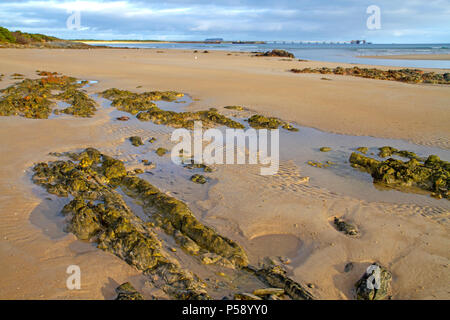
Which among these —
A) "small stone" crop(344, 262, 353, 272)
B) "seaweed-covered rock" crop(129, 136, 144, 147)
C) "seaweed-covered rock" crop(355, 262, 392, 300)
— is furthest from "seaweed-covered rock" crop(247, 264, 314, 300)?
"seaweed-covered rock" crop(129, 136, 144, 147)

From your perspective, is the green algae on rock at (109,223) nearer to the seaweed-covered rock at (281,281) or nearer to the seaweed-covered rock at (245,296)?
the seaweed-covered rock at (245,296)

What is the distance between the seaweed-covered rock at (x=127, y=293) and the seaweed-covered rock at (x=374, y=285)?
7.64 ft

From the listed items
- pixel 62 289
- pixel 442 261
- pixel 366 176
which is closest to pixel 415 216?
pixel 442 261

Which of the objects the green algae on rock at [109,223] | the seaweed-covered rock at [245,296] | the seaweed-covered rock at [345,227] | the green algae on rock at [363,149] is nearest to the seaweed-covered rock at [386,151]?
the green algae on rock at [363,149]

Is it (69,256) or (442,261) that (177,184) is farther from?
(442,261)

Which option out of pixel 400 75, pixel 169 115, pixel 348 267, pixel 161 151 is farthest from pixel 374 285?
pixel 400 75

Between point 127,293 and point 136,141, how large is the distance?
5.07 m

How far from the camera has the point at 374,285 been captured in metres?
3.24

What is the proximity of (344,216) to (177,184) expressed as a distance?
116 inches

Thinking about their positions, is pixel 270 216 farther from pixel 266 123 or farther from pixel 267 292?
pixel 266 123

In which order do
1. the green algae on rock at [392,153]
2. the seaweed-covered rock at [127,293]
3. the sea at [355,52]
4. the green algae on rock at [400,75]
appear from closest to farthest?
1. the seaweed-covered rock at [127,293]
2. the green algae on rock at [392,153]
3. the green algae on rock at [400,75]
4. the sea at [355,52]

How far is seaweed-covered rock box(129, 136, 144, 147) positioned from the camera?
7.53 meters

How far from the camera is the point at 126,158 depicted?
21.8 ft

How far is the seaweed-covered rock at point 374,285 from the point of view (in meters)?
3.21
